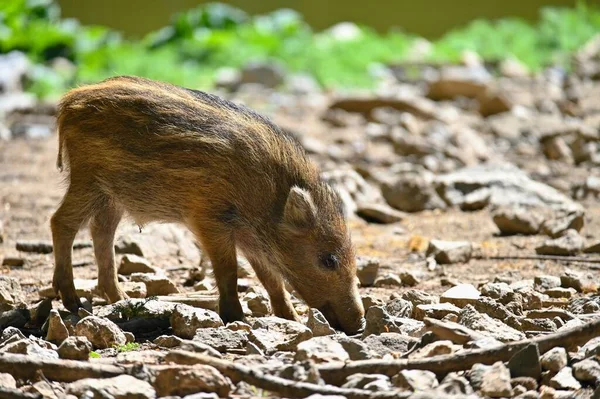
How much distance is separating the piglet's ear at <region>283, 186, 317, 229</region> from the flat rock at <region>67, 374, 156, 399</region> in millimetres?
1763

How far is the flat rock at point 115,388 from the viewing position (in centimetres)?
322

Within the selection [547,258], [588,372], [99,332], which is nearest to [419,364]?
[588,372]

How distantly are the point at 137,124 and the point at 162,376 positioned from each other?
1996mm

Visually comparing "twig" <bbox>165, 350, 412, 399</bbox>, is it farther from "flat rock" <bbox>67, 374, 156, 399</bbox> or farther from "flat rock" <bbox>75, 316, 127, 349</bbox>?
"flat rock" <bbox>75, 316, 127, 349</bbox>

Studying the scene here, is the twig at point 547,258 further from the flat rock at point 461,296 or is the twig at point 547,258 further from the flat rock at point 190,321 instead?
the flat rock at point 190,321

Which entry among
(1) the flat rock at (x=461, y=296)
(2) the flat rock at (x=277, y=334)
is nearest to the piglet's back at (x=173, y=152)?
(2) the flat rock at (x=277, y=334)

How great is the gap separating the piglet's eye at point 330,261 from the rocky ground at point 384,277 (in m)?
0.28

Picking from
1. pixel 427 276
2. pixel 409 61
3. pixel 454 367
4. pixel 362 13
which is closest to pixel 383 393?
pixel 454 367

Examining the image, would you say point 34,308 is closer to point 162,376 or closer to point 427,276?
point 162,376

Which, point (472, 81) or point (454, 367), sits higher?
point (472, 81)

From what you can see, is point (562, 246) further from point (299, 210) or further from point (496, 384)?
point (496, 384)

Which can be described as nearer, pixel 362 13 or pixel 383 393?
pixel 383 393

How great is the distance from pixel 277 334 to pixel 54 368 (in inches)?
43.7

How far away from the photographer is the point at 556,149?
392 inches
